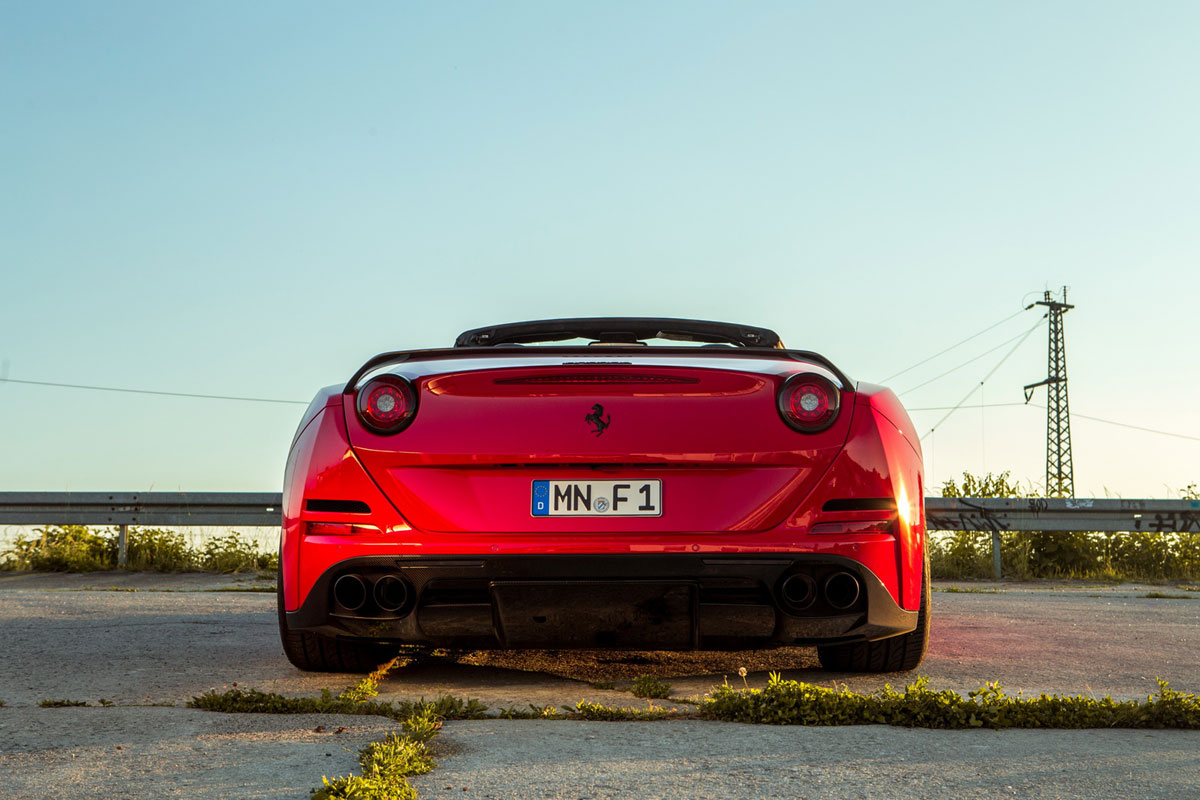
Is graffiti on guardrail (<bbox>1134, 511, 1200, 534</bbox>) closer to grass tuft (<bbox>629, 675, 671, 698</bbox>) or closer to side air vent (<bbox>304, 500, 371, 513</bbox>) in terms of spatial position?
grass tuft (<bbox>629, 675, 671, 698</bbox>)

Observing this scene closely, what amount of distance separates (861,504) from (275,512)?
8204 millimetres

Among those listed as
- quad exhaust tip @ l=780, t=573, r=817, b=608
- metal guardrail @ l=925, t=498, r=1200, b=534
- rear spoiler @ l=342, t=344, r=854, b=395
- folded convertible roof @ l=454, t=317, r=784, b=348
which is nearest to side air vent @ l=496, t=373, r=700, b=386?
rear spoiler @ l=342, t=344, r=854, b=395

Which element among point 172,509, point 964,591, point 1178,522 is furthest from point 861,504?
point 1178,522

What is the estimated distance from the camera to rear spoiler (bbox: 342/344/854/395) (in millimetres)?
3533

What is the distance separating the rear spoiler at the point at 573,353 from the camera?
3.53 metres

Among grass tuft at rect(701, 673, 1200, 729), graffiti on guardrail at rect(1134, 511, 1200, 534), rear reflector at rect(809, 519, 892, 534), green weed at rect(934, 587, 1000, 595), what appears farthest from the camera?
graffiti on guardrail at rect(1134, 511, 1200, 534)

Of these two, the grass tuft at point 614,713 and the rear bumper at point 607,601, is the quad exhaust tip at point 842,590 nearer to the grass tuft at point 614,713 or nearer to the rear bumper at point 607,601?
the rear bumper at point 607,601

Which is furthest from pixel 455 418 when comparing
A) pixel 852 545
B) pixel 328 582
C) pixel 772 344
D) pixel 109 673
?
pixel 772 344

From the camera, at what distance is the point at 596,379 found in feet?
11.2

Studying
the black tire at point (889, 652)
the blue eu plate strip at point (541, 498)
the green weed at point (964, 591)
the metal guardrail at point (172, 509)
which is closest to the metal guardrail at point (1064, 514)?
the green weed at point (964, 591)

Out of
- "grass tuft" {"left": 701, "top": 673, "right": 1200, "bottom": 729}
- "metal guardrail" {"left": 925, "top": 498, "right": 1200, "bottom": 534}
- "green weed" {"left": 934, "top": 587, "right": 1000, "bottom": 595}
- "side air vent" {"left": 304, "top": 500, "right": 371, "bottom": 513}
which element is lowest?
"green weed" {"left": 934, "top": 587, "right": 1000, "bottom": 595}

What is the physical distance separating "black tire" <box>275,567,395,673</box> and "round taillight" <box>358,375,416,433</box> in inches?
24.8

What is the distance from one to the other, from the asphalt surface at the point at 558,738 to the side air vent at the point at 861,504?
1.94 ft

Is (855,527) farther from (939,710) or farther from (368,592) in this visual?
(368,592)
